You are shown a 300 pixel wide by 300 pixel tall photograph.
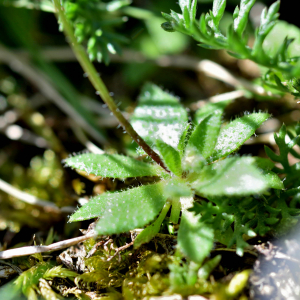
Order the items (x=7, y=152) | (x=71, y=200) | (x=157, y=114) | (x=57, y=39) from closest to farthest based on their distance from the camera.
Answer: (x=157, y=114)
(x=71, y=200)
(x=7, y=152)
(x=57, y=39)

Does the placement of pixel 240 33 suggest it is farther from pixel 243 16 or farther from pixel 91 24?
pixel 91 24

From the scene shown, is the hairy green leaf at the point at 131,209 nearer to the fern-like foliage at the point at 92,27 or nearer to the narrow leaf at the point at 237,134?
the narrow leaf at the point at 237,134

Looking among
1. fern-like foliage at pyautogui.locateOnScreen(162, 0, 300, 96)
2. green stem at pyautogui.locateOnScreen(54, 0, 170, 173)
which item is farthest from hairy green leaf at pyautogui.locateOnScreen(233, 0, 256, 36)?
green stem at pyautogui.locateOnScreen(54, 0, 170, 173)

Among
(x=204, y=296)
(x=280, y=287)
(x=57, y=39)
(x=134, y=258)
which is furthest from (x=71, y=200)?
(x=57, y=39)

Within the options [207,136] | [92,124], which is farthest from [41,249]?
[92,124]

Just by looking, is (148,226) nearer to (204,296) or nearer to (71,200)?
(204,296)

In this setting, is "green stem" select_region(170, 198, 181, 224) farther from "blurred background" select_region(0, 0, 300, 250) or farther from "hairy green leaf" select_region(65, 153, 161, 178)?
"blurred background" select_region(0, 0, 300, 250)

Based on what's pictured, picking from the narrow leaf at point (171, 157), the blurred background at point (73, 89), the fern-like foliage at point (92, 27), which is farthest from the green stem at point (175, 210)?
the fern-like foliage at point (92, 27)
